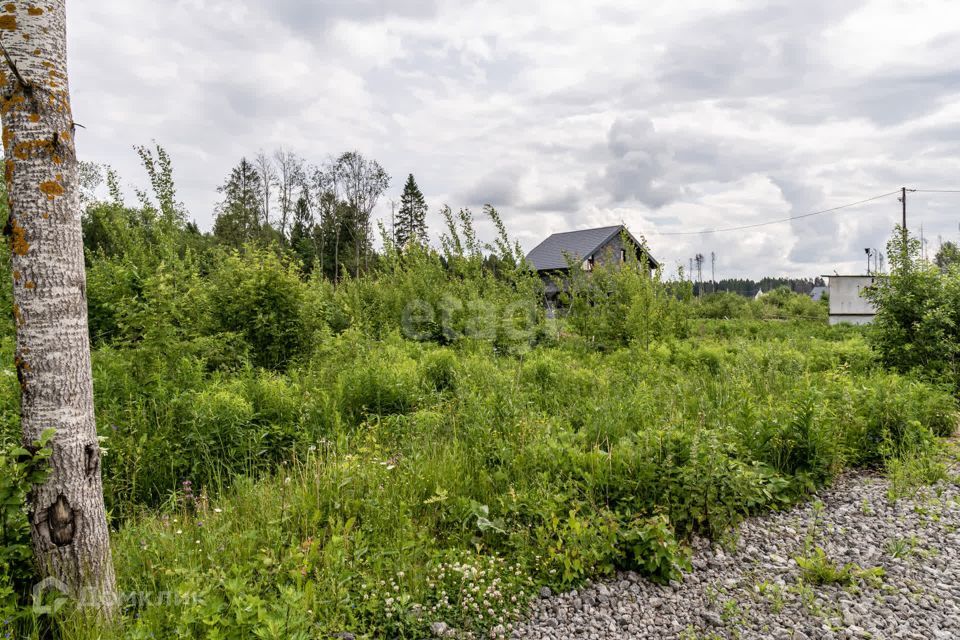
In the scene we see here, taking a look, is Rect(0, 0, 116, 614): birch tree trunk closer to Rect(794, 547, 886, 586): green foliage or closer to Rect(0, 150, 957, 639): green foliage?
Rect(0, 150, 957, 639): green foliage

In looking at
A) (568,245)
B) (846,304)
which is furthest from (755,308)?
(568,245)

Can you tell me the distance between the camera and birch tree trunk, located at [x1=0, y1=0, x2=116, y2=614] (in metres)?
2.30

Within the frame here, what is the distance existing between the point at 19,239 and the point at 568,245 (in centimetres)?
3263

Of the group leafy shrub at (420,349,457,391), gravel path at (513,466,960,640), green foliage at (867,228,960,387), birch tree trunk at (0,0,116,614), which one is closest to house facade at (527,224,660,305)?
green foliage at (867,228,960,387)

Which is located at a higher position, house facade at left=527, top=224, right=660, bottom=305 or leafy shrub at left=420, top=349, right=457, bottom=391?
house facade at left=527, top=224, right=660, bottom=305

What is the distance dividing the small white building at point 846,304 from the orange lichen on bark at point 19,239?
22.7m

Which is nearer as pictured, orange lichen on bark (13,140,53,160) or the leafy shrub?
orange lichen on bark (13,140,53,160)

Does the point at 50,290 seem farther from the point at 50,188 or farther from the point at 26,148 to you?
the point at 26,148

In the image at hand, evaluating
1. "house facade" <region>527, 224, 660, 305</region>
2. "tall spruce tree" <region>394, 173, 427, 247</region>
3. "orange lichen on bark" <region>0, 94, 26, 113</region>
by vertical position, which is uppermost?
"tall spruce tree" <region>394, 173, 427, 247</region>

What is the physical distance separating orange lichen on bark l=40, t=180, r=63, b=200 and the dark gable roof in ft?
91.1

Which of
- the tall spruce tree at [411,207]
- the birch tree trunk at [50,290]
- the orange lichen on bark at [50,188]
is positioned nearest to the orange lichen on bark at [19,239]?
the birch tree trunk at [50,290]

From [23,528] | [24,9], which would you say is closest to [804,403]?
[23,528]

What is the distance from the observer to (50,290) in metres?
2.33

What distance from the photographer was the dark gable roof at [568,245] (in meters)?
31.3
